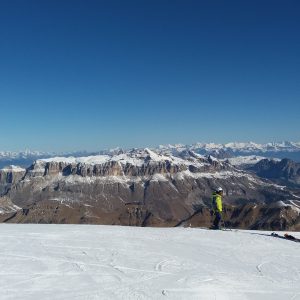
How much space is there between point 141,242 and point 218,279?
31.9 feet

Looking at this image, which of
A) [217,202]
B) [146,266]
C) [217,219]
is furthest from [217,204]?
[146,266]

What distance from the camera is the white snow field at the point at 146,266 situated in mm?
17469

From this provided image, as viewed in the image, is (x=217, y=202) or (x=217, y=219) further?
(x=217, y=219)

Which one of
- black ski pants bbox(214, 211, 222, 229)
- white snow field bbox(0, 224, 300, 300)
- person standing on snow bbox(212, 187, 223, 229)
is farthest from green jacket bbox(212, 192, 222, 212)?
white snow field bbox(0, 224, 300, 300)

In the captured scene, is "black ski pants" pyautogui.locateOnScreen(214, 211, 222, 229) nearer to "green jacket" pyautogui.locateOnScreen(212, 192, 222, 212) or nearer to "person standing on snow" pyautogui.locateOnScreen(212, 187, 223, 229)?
"person standing on snow" pyautogui.locateOnScreen(212, 187, 223, 229)

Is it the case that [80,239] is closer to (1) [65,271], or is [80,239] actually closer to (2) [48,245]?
(2) [48,245]

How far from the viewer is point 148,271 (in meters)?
20.5

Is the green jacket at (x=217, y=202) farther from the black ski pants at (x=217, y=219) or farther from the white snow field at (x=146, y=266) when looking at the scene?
the white snow field at (x=146, y=266)

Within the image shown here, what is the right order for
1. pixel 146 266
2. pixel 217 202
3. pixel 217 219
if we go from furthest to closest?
pixel 217 219 < pixel 217 202 < pixel 146 266

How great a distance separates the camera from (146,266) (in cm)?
2156

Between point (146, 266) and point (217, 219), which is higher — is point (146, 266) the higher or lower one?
the lower one

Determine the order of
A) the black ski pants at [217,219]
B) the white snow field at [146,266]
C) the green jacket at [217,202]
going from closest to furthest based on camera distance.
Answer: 1. the white snow field at [146,266]
2. the green jacket at [217,202]
3. the black ski pants at [217,219]

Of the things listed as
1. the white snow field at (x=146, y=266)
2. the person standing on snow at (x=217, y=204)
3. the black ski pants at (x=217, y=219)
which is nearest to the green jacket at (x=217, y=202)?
the person standing on snow at (x=217, y=204)

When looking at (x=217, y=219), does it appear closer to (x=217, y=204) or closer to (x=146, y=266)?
(x=217, y=204)
